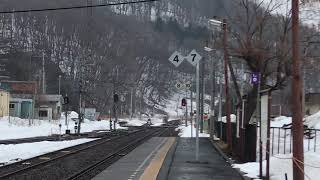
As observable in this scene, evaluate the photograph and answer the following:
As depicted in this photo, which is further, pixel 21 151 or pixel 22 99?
pixel 22 99

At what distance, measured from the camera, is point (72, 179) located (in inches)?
727

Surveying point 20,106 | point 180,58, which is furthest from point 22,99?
point 180,58

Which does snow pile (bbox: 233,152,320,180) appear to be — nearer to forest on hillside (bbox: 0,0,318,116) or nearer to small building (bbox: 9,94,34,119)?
small building (bbox: 9,94,34,119)

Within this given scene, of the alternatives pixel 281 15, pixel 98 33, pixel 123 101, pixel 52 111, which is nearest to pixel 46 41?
pixel 98 33

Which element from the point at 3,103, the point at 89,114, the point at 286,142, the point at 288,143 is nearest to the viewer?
the point at 288,143

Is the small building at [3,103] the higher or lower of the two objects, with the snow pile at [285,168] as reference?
higher

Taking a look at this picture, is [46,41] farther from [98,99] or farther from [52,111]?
[52,111]

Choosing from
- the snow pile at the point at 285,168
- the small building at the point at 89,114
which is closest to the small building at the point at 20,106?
the small building at the point at 89,114

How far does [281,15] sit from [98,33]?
128001mm

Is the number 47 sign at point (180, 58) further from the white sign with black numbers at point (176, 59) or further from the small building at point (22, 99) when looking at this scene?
the small building at point (22, 99)

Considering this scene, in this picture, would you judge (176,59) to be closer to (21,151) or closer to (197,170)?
(197,170)

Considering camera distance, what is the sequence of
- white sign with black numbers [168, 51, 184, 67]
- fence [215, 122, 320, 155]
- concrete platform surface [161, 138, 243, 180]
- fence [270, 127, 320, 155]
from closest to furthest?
1. concrete platform surface [161, 138, 243, 180]
2. white sign with black numbers [168, 51, 184, 67]
3. fence [215, 122, 320, 155]
4. fence [270, 127, 320, 155]

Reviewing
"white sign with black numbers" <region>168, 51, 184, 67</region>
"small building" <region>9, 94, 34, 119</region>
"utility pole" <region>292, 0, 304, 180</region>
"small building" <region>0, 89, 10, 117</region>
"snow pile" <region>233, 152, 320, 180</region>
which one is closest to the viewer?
"utility pole" <region>292, 0, 304, 180</region>

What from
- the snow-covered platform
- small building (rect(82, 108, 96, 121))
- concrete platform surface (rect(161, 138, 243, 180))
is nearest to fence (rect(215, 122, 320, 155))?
concrete platform surface (rect(161, 138, 243, 180))
